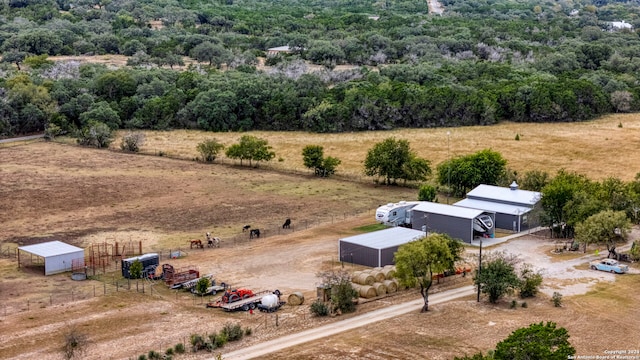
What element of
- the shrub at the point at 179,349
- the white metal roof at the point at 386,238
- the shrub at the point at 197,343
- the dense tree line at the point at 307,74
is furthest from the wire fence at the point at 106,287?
the dense tree line at the point at 307,74

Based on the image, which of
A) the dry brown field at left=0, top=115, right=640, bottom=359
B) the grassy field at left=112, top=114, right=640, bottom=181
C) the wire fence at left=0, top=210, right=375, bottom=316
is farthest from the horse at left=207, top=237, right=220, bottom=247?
the grassy field at left=112, top=114, right=640, bottom=181

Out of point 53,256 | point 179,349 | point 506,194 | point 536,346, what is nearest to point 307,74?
point 506,194

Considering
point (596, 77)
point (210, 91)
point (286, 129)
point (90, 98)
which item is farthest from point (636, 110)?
point (90, 98)

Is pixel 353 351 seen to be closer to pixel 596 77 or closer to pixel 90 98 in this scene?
pixel 90 98

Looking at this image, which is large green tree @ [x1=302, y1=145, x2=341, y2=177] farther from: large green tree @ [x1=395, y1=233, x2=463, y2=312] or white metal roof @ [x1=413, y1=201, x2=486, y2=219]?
large green tree @ [x1=395, y1=233, x2=463, y2=312]

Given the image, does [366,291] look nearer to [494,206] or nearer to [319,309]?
[319,309]
